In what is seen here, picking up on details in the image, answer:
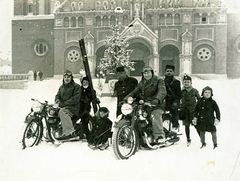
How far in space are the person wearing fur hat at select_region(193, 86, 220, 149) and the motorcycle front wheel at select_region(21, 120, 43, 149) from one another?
7.10 feet

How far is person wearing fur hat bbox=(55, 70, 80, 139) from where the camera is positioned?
4758 mm

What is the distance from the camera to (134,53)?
727 centimetres

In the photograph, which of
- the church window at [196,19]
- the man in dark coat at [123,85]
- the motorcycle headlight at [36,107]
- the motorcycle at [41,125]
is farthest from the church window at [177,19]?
the motorcycle headlight at [36,107]

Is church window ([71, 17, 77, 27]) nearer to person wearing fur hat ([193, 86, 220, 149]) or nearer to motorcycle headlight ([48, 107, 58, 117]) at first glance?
motorcycle headlight ([48, 107, 58, 117])

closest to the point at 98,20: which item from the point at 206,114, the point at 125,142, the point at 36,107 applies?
the point at 36,107

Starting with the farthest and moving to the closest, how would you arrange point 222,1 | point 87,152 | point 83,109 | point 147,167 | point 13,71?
point 13,71
point 222,1
point 83,109
point 87,152
point 147,167

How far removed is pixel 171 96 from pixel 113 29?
2.39m

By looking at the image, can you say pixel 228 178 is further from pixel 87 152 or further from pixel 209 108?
pixel 87 152

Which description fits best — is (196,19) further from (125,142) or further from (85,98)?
(125,142)

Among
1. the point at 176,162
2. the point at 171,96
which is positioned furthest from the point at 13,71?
the point at 176,162

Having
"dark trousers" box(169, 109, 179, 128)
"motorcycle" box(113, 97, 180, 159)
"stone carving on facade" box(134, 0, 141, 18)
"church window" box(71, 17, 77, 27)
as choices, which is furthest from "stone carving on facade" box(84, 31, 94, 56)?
"motorcycle" box(113, 97, 180, 159)

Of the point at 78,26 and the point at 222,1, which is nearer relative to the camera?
the point at 222,1

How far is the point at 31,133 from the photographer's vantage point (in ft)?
15.4

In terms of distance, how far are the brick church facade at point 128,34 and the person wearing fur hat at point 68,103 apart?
1436 millimetres
